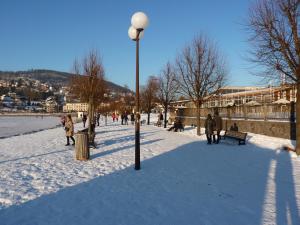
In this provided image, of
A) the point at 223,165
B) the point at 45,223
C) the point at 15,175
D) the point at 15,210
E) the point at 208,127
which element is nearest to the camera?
the point at 45,223

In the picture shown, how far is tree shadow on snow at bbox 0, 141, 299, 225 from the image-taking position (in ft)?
17.9

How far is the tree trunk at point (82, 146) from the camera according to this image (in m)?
11.2

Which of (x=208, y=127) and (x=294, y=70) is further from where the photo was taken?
(x=208, y=127)

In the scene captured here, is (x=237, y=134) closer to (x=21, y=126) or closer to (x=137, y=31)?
(x=137, y=31)

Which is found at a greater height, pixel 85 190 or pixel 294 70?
pixel 294 70

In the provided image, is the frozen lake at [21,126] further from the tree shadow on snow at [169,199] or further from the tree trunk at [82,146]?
the tree shadow on snow at [169,199]

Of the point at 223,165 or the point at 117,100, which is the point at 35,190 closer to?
the point at 223,165

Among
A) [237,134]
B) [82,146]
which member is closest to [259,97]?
[237,134]

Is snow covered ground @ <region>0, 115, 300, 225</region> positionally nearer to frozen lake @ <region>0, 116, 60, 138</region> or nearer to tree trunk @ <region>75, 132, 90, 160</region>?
tree trunk @ <region>75, 132, 90, 160</region>

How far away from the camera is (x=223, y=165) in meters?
10.8

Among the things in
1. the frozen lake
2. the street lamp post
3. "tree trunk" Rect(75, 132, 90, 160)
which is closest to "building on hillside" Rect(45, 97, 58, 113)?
the frozen lake

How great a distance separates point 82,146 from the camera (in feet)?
37.2

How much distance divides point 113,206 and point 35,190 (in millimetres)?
2094

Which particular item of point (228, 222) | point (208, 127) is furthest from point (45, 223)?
point (208, 127)
